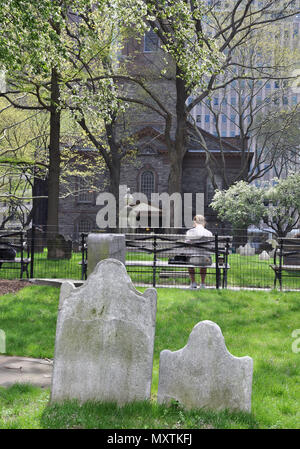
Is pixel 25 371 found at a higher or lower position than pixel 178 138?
lower

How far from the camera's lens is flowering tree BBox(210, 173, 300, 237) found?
29328 mm

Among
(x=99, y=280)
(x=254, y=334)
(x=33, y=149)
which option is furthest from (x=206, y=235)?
(x=33, y=149)

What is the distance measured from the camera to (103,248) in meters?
10.0

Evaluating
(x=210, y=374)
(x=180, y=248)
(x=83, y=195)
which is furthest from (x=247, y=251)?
(x=83, y=195)

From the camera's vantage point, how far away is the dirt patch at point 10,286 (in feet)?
33.5

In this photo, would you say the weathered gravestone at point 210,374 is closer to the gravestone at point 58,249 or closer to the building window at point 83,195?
the gravestone at point 58,249

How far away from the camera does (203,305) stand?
892cm

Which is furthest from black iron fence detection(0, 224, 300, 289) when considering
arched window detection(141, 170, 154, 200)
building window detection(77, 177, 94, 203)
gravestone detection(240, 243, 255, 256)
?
building window detection(77, 177, 94, 203)

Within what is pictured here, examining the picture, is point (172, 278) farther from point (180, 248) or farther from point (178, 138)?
point (178, 138)

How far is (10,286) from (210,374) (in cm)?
746

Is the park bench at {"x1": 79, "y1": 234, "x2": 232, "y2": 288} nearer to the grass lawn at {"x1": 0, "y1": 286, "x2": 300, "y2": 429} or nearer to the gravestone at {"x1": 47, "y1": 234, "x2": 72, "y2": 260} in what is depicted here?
the grass lawn at {"x1": 0, "y1": 286, "x2": 300, "y2": 429}

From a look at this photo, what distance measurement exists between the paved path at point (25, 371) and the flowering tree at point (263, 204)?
25.0 metres

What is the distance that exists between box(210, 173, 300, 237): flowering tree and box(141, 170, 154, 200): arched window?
13.2 metres

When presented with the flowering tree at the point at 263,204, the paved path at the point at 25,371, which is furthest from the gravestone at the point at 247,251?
the paved path at the point at 25,371
